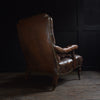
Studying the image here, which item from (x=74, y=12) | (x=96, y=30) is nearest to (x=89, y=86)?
(x=96, y=30)

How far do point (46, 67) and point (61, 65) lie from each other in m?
0.24

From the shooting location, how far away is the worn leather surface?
7.50 ft

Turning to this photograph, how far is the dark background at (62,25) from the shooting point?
3.68m

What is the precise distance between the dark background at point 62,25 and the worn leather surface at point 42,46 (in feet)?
3.86

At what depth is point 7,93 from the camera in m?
2.26

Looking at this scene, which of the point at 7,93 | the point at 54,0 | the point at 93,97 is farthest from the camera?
the point at 54,0

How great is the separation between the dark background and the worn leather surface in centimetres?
118

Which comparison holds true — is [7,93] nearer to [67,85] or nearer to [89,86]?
[67,85]

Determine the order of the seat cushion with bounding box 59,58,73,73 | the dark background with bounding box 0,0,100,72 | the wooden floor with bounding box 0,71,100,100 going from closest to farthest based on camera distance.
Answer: the wooden floor with bounding box 0,71,100,100, the seat cushion with bounding box 59,58,73,73, the dark background with bounding box 0,0,100,72

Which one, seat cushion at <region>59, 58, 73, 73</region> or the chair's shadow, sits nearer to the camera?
the chair's shadow

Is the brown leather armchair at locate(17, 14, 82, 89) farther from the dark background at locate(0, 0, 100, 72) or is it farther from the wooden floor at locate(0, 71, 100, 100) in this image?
the dark background at locate(0, 0, 100, 72)

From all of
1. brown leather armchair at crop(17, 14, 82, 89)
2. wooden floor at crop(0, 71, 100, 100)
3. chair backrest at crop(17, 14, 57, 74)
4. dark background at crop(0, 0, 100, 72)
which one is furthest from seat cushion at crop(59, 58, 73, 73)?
dark background at crop(0, 0, 100, 72)

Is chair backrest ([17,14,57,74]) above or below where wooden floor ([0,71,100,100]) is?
above

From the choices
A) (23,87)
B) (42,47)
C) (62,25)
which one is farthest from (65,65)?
(62,25)
